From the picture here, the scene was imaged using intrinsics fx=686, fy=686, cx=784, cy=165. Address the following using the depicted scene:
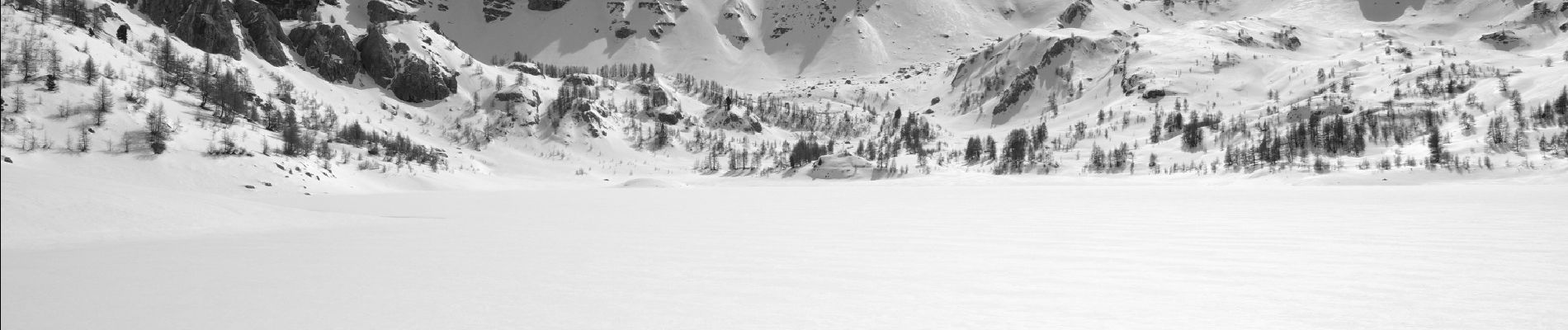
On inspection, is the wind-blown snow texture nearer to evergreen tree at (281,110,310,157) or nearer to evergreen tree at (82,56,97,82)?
evergreen tree at (82,56,97,82)

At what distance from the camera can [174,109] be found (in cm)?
4212

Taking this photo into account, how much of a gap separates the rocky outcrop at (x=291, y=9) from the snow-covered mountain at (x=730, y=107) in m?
0.32

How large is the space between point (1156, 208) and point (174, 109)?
5322 cm

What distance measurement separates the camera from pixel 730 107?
10925 centimetres

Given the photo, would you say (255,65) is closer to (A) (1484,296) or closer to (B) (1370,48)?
(A) (1484,296)

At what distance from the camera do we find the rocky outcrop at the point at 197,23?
67938 mm

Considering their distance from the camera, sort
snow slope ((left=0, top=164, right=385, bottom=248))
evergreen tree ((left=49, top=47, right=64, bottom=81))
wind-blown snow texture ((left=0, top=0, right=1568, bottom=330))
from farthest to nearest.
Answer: evergreen tree ((left=49, top=47, right=64, bottom=81)) → snow slope ((left=0, top=164, right=385, bottom=248)) → wind-blown snow texture ((left=0, top=0, right=1568, bottom=330))

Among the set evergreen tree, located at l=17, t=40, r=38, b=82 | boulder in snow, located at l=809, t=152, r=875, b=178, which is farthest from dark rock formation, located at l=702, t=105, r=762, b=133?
evergreen tree, located at l=17, t=40, r=38, b=82

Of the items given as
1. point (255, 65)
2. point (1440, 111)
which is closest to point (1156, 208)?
point (1440, 111)

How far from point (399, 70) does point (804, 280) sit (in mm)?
92860

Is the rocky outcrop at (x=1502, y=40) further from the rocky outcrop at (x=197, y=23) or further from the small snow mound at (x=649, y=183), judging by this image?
the rocky outcrop at (x=197, y=23)

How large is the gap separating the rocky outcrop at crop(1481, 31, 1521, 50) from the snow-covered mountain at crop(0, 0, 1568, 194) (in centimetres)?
36

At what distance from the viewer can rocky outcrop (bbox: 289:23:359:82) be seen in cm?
8012

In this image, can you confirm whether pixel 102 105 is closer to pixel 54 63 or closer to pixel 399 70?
pixel 54 63
